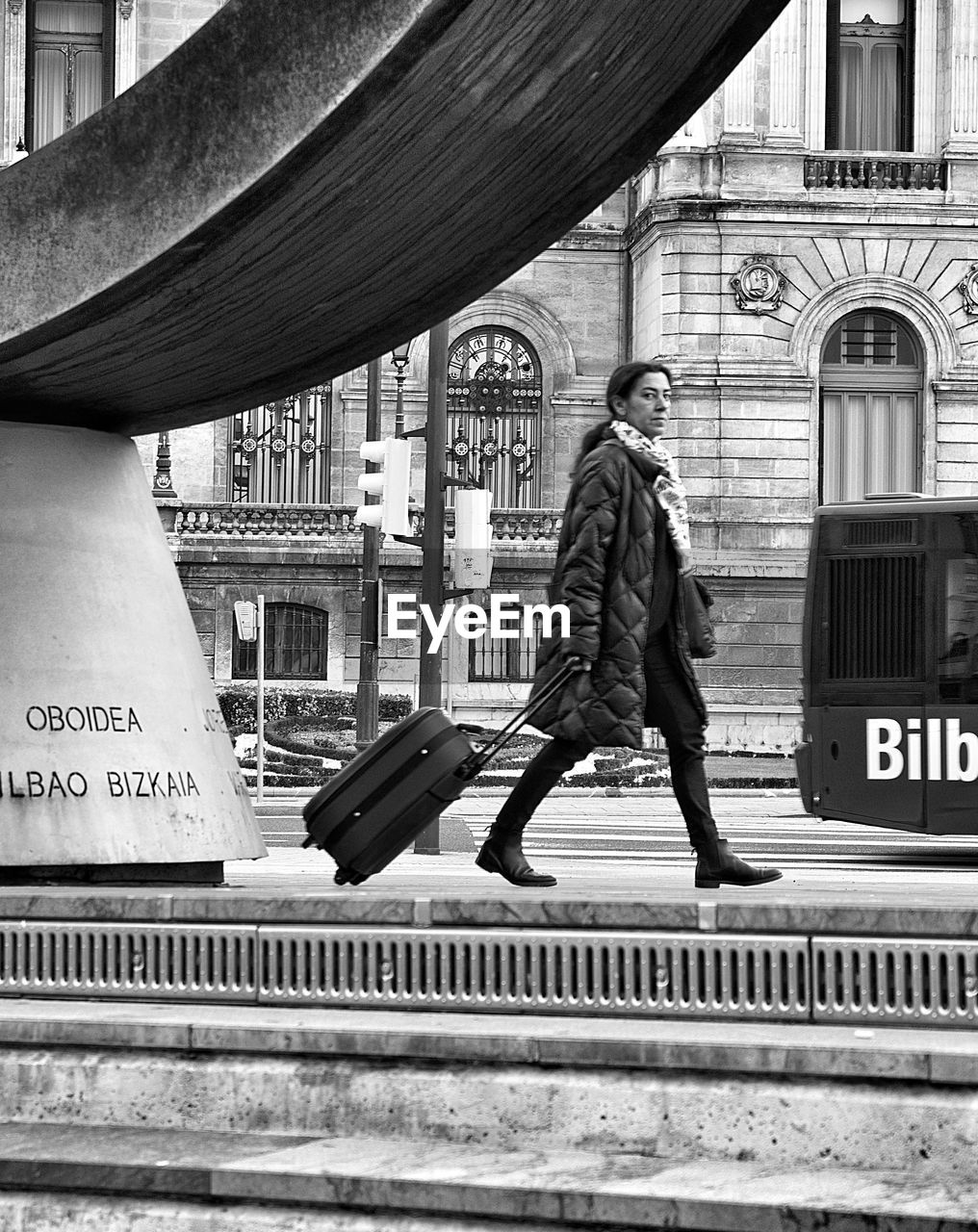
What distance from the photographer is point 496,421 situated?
4072cm

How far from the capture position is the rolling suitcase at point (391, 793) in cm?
675

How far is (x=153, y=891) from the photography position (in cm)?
643

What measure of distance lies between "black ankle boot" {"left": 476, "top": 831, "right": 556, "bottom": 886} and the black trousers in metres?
0.05

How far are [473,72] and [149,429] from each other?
269 cm

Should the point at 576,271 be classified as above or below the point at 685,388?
above

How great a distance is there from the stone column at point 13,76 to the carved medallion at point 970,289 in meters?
18.6

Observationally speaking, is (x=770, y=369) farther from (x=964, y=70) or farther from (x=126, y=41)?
(x=126, y=41)

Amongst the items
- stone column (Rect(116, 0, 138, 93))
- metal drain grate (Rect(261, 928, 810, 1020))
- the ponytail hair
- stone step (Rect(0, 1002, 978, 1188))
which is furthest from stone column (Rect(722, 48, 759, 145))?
stone step (Rect(0, 1002, 978, 1188))

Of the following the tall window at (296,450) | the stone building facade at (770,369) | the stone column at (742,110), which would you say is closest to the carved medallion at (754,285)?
the stone building facade at (770,369)

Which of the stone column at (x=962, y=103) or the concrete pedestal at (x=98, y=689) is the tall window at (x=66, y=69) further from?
the concrete pedestal at (x=98, y=689)

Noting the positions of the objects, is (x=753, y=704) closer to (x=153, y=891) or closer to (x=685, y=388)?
(x=685, y=388)

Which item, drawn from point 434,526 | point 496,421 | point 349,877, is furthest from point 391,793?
point 496,421

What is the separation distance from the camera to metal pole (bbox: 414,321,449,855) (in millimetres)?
15945

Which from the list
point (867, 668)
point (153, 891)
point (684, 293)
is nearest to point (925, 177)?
point (684, 293)
